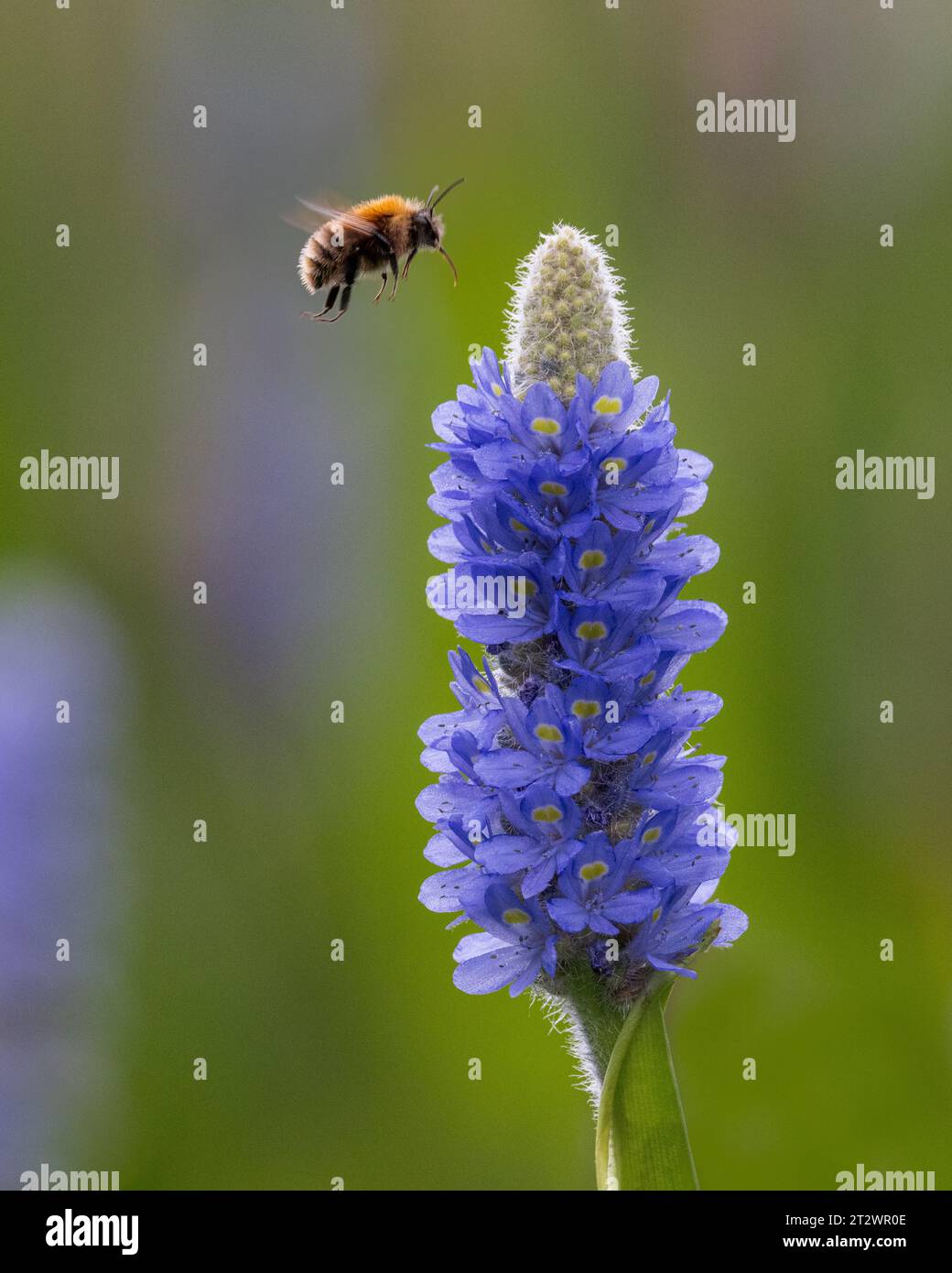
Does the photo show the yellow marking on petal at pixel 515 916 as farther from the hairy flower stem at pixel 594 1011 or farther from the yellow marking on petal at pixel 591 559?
the yellow marking on petal at pixel 591 559

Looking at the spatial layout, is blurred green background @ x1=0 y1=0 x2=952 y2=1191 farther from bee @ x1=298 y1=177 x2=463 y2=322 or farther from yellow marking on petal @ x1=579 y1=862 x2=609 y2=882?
yellow marking on petal @ x1=579 y1=862 x2=609 y2=882

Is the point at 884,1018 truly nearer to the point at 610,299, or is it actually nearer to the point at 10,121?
the point at 610,299

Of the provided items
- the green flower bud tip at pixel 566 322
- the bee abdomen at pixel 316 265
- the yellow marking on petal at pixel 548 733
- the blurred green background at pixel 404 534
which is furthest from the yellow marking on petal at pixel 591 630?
the blurred green background at pixel 404 534

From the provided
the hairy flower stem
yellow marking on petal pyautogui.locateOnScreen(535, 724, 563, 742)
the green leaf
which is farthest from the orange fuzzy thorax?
the green leaf

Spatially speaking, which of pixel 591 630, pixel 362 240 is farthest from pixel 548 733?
pixel 362 240

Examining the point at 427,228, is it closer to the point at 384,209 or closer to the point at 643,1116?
the point at 384,209

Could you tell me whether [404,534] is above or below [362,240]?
below

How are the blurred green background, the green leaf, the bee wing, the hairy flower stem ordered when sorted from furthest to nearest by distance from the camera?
1. the blurred green background
2. the bee wing
3. the hairy flower stem
4. the green leaf
